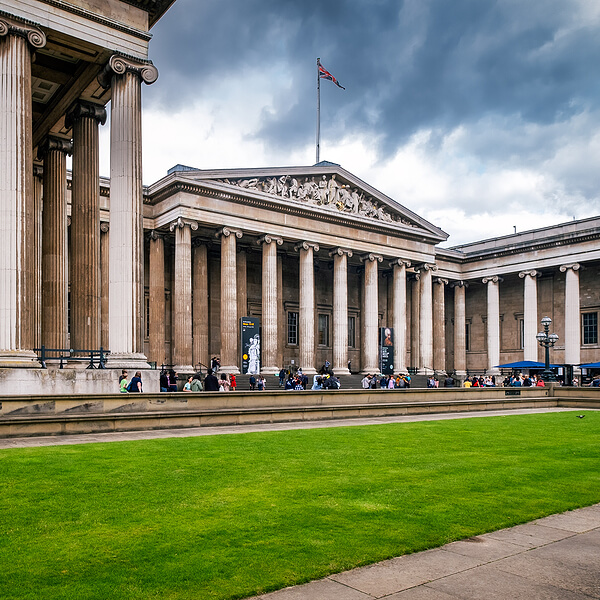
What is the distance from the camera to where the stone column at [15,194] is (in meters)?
19.4

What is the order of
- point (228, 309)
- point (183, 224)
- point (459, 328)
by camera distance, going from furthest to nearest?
point (459, 328)
point (228, 309)
point (183, 224)

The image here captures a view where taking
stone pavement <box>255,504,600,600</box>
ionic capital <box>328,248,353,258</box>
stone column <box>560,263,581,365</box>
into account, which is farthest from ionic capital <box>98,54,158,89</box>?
stone column <box>560,263,581,365</box>

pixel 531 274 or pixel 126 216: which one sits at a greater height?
pixel 531 274

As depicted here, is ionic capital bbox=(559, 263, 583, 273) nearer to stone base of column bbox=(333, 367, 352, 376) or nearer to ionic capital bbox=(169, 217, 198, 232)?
stone base of column bbox=(333, 367, 352, 376)

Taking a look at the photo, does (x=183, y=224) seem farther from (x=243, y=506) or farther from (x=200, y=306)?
(x=243, y=506)

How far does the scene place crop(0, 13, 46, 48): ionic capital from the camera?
19.9 metres

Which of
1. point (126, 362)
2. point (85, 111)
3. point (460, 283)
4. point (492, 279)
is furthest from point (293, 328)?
point (126, 362)

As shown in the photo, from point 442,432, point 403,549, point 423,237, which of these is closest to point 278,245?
point 423,237

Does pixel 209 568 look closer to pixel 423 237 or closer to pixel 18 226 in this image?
pixel 18 226

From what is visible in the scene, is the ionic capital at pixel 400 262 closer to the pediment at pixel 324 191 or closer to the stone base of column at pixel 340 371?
the pediment at pixel 324 191

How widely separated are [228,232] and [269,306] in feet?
20.4

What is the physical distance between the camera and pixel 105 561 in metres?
5.57

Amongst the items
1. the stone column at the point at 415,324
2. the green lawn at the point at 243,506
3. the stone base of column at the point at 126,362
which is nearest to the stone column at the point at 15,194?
the stone base of column at the point at 126,362

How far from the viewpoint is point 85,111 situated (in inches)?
987
